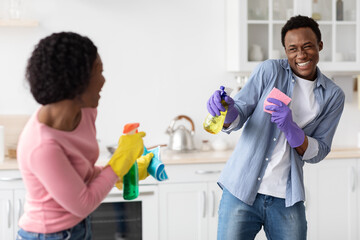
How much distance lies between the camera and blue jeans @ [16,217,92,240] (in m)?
1.36

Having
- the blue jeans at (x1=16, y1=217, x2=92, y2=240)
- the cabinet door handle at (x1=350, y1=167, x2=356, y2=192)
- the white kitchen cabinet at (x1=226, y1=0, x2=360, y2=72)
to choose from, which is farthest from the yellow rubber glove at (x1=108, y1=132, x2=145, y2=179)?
the cabinet door handle at (x1=350, y1=167, x2=356, y2=192)

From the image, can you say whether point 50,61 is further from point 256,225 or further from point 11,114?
point 11,114

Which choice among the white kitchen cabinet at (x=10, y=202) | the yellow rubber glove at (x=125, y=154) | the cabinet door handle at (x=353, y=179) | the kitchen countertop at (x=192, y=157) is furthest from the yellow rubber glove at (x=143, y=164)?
the cabinet door handle at (x=353, y=179)

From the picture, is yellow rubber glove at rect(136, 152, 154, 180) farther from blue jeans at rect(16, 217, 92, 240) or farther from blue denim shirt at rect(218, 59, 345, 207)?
blue denim shirt at rect(218, 59, 345, 207)

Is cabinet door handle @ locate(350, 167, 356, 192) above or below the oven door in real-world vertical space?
above

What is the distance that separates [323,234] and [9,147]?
217cm

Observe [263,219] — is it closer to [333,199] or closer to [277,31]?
[333,199]

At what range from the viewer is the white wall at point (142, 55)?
3.55m

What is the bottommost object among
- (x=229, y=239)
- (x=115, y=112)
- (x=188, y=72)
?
(x=229, y=239)

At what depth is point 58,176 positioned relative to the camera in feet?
4.19

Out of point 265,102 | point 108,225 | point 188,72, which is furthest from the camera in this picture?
point 188,72

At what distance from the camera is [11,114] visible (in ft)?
11.6

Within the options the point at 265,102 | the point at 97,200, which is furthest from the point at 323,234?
the point at 97,200

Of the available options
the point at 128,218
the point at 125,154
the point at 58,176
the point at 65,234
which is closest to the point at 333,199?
the point at 128,218
